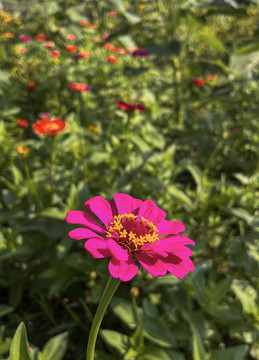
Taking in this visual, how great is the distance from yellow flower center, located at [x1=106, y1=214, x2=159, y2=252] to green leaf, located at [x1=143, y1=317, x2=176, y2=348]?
45 centimetres

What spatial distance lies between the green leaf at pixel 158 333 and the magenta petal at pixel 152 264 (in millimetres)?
465

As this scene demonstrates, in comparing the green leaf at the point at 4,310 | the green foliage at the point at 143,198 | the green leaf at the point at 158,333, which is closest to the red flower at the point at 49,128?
the green foliage at the point at 143,198

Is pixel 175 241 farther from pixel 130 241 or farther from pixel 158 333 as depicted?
pixel 158 333

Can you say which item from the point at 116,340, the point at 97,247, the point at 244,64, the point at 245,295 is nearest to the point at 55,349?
the point at 116,340

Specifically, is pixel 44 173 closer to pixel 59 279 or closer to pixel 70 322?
pixel 59 279

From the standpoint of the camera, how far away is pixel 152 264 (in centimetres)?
39

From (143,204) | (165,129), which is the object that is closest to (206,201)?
(143,204)

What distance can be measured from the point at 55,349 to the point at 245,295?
0.56m

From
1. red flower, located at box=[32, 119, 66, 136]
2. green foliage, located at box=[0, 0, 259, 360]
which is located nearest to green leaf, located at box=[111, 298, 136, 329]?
green foliage, located at box=[0, 0, 259, 360]

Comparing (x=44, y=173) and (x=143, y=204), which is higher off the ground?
(x=143, y=204)

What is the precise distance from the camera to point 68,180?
1.19 m

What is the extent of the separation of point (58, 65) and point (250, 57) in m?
1.61

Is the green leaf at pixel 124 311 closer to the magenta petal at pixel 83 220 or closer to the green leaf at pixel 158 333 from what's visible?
the green leaf at pixel 158 333

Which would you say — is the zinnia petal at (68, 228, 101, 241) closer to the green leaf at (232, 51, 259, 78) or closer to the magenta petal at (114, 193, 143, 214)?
the magenta petal at (114, 193, 143, 214)
